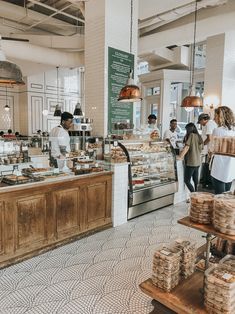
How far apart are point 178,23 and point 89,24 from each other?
9.35ft

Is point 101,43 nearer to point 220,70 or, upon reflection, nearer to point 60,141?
point 60,141

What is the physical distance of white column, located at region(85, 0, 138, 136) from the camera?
5121mm

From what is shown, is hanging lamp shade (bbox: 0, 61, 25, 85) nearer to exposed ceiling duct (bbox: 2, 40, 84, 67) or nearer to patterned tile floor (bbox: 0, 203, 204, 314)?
patterned tile floor (bbox: 0, 203, 204, 314)

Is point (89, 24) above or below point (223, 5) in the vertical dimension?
below

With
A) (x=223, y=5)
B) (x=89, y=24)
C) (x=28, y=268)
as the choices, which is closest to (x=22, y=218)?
(x=28, y=268)

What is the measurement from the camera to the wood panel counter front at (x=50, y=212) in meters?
2.99

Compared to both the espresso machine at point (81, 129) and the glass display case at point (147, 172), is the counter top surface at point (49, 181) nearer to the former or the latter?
the glass display case at point (147, 172)

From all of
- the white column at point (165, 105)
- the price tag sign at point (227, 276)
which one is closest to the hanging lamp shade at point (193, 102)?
the price tag sign at point (227, 276)

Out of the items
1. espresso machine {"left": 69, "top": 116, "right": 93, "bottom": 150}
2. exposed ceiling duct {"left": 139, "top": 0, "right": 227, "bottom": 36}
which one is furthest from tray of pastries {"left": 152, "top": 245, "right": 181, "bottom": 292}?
exposed ceiling duct {"left": 139, "top": 0, "right": 227, "bottom": 36}

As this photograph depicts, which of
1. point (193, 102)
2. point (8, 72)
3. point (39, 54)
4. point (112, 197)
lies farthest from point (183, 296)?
point (39, 54)

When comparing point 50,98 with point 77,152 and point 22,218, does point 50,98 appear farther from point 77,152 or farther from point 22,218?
point 22,218

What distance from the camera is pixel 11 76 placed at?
10.3 ft

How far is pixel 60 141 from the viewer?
14.3 ft

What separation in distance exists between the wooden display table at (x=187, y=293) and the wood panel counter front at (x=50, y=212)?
1.74 metres
